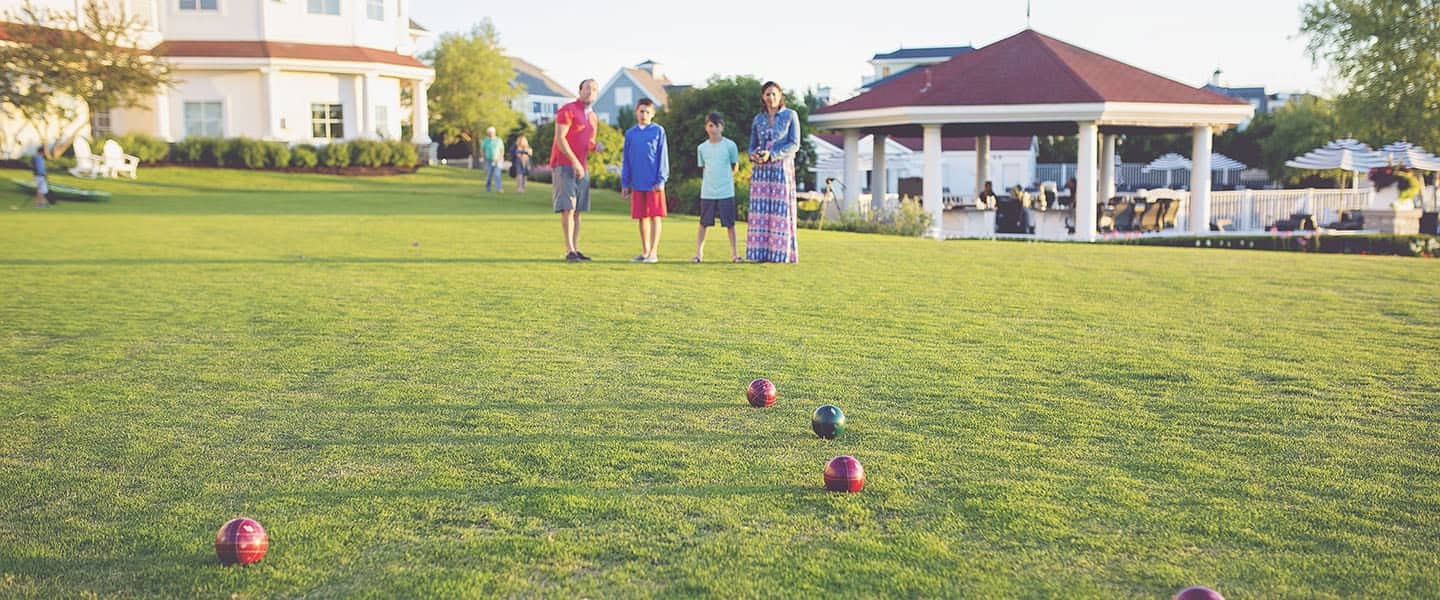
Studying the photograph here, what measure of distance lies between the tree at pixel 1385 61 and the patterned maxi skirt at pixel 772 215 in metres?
30.2

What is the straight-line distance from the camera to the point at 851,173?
25734 mm

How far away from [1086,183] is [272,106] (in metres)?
26.1

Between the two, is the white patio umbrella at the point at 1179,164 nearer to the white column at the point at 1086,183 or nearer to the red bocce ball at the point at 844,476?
the white column at the point at 1086,183

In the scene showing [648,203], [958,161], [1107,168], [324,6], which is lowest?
[648,203]

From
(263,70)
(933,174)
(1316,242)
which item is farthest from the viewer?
(263,70)

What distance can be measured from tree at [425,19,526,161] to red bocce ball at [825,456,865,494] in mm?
48813

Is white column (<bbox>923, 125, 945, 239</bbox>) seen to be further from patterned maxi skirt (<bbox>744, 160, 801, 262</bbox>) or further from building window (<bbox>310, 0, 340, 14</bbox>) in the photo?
building window (<bbox>310, 0, 340, 14</bbox>)

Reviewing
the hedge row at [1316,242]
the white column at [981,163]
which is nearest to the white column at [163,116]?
the white column at [981,163]

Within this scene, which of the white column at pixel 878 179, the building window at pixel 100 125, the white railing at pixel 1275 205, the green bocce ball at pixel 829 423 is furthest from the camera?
the building window at pixel 100 125

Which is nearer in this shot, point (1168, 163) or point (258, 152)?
point (258, 152)

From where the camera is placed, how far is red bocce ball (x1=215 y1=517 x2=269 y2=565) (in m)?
3.27

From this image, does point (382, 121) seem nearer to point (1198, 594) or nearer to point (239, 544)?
point (239, 544)

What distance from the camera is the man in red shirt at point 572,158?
11.8 metres

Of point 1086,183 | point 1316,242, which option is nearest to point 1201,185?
point 1316,242
